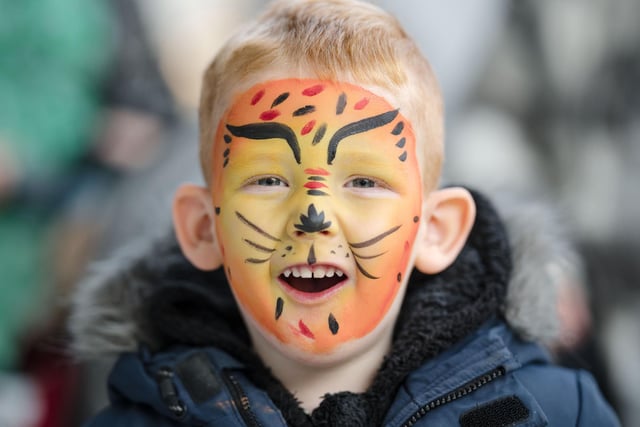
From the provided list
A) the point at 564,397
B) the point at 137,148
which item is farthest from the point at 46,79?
the point at 564,397

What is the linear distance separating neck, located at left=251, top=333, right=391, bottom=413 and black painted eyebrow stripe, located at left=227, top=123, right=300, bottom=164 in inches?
13.5

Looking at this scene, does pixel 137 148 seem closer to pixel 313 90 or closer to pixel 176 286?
pixel 176 286

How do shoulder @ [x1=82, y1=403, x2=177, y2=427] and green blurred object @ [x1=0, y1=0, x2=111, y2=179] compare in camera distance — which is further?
green blurred object @ [x1=0, y1=0, x2=111, y2=179]

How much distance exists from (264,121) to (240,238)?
0.19 m

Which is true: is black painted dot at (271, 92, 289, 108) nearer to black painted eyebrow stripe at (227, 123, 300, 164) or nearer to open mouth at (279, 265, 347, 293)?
black painted eyebrow stripe at (227, 123, 300, 164)

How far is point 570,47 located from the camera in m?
2.68

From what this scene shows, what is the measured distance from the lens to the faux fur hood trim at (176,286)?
158cm

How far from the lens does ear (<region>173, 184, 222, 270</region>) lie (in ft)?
5.16

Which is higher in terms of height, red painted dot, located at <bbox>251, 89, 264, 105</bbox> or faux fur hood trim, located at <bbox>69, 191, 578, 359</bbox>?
red painted dot, located at <bbox>251, 89, 264, 105</bbox>

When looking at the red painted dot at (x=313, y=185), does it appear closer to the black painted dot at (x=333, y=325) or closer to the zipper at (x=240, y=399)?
the black painted dot at (x=333, y=325)

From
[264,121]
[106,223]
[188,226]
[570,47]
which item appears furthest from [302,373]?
[570,47]

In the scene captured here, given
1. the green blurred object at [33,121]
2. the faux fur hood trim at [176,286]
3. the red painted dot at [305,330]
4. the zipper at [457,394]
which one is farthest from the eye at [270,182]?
the green blurred object at [33,121]

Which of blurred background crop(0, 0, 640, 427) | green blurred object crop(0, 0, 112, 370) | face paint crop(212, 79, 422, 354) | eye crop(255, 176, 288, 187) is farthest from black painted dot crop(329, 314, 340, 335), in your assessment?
green blurred object crop(0, 0, 112, 370)

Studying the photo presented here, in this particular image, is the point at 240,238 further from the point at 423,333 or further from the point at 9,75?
the point at 9,75
